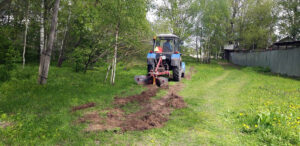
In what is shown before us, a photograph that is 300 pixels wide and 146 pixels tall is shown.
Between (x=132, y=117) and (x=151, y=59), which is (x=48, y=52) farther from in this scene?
(x=151, y=59)

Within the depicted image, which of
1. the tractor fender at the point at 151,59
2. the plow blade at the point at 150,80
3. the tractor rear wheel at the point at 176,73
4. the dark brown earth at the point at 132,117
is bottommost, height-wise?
the dark brown earth at the point at 132,117

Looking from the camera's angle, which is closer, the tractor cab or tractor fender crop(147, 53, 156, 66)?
tractor fender crop(147, 53, 156, 66)

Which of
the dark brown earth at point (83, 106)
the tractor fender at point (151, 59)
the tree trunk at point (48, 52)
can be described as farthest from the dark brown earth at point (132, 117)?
the tractor fender at point (151, 59)

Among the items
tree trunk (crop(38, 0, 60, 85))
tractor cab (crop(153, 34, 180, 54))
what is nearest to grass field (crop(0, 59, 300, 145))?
tree trunk (crop(38, 0, 60, 85))

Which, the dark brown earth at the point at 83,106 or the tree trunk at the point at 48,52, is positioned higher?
the tree trunk at the point at 48,52

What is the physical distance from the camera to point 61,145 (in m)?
3.52

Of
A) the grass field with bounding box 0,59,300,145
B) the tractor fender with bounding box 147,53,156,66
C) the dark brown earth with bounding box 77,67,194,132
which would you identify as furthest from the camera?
the tractor fender with bounding box 147,53,156,66

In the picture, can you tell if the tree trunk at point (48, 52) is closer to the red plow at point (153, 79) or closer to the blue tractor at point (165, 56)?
the red plow at point (153, 79)

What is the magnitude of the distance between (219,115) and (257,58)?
20.5 m

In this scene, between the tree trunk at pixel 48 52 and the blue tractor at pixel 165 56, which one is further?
the blue tractor at pixel 165 56

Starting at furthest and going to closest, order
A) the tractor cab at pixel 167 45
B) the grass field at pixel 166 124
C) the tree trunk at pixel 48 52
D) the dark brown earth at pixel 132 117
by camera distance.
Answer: the tractor cab at pixel 167 45
the tree trunk at pixel 48 52
the dark brown earth at pixel 132 117
the grass field at pixel 166 124

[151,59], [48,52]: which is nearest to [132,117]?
[48,52]

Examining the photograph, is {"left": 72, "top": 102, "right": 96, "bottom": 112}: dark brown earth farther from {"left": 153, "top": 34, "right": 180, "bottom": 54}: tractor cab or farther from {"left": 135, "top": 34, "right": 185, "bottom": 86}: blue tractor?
{"left": 153, "top": 34, "right": 180, "bottom": 54}: tractor cab

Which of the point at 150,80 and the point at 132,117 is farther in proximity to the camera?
the point at 150,80
